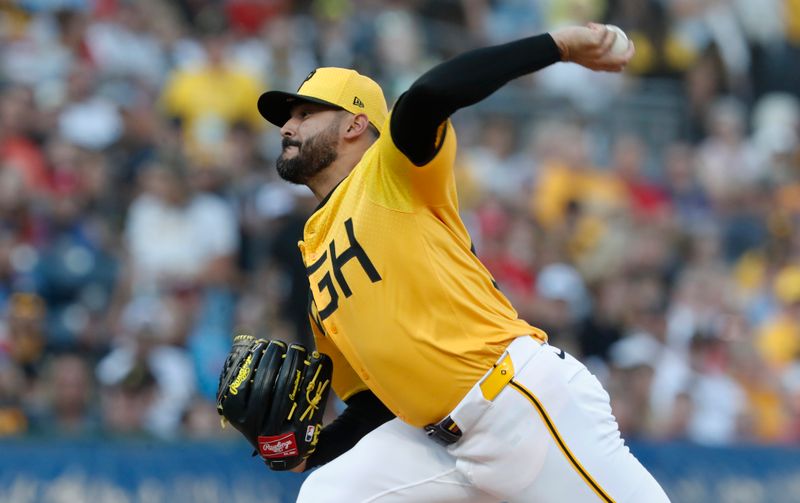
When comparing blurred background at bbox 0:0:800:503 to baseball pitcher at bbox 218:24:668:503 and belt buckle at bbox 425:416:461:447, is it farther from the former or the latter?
belt buckle at bbox 425:416:461:447

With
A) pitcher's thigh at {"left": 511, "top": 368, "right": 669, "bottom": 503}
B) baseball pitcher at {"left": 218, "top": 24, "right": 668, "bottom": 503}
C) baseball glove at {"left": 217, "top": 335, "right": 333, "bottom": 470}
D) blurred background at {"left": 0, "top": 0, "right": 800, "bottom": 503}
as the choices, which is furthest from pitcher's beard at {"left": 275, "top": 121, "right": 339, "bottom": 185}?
blurred background at {"left": 0, "top": 0, "right": 800, "bottom": 503}

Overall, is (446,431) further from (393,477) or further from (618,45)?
(618,45)

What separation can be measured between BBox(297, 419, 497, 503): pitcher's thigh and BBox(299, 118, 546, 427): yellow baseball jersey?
5.5 inches

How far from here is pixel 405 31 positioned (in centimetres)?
1169

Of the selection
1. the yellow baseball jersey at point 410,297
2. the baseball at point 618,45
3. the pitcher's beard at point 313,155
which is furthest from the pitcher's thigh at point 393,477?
the baseball at point 618,45

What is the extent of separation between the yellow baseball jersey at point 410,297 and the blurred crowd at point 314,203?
3.49 metres

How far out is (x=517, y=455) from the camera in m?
4.04

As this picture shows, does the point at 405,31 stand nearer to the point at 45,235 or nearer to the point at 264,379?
the point at 45,235

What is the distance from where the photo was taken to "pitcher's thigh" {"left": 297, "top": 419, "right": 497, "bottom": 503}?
13.8 ft

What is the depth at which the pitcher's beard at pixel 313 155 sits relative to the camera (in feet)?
14.9

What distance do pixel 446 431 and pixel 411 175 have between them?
0.85 meters

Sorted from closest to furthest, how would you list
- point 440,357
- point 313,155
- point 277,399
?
point 440,357, point 277,399, point 313,155

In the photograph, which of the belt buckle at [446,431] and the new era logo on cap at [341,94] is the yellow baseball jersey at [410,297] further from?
the new era logo on cap at [341,94]

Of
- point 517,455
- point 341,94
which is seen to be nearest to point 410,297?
point 517,455
